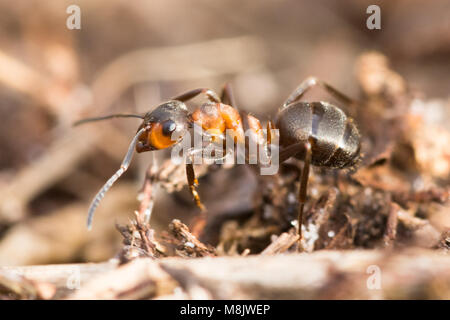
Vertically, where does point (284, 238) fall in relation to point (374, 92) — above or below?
below

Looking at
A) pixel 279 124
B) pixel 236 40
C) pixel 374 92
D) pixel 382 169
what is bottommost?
pixel 382 169

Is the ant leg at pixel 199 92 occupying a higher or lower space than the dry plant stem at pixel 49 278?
higher

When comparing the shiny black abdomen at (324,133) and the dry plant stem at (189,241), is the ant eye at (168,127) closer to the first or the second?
the dry plant stem at (189,241)

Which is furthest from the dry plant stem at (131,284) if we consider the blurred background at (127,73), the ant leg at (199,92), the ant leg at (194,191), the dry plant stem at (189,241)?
the ant leg at (199,92)

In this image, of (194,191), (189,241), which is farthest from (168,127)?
(189,241)
